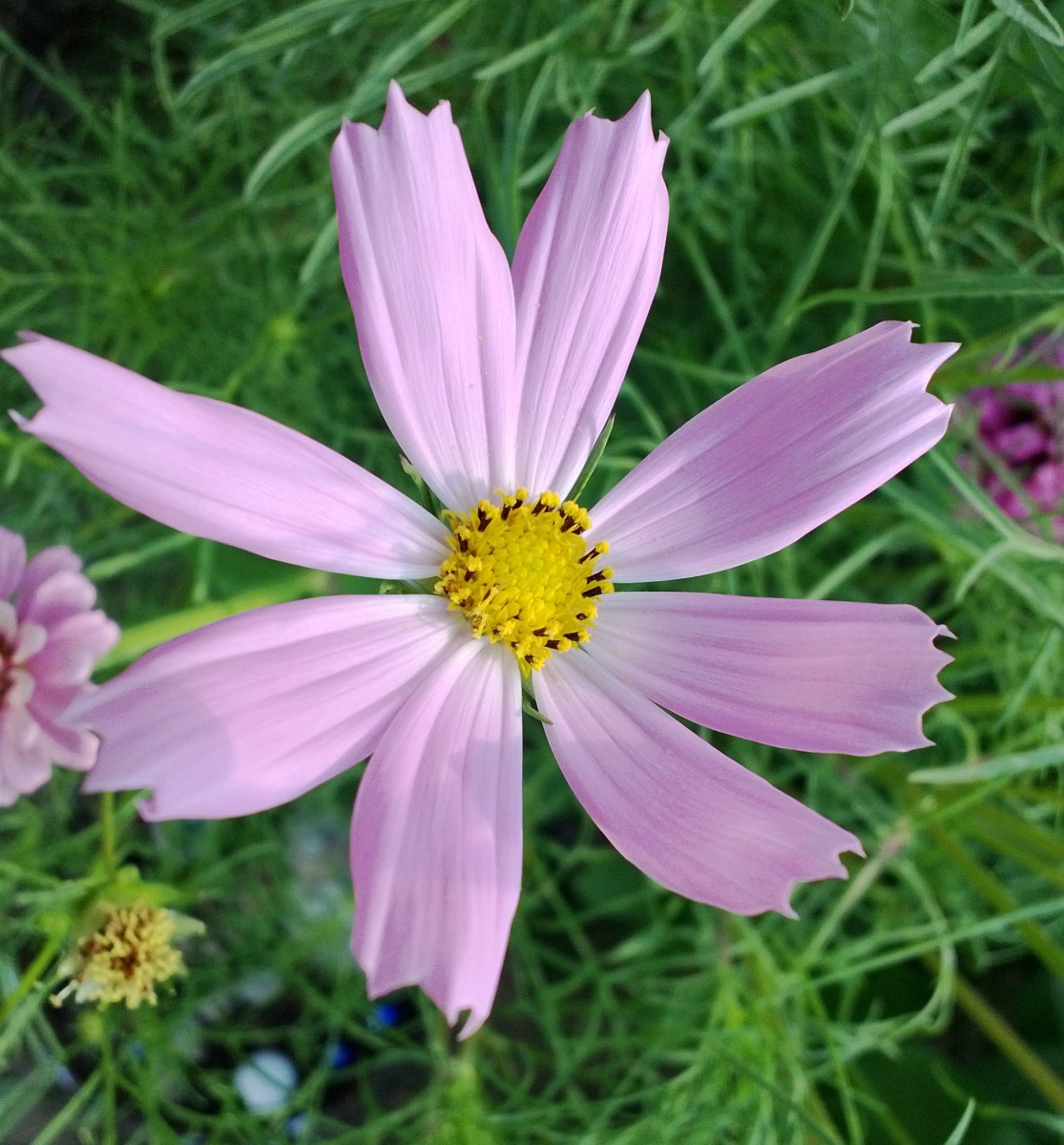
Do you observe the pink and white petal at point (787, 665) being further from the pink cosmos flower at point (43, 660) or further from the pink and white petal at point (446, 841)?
the pink cosmos flower at point (43, 660)

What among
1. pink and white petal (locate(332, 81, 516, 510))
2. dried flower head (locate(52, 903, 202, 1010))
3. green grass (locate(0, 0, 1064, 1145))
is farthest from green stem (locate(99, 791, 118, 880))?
pink and white petal (locate(332, 81, 516, 510))

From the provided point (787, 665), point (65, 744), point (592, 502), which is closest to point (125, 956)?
point (65, 744)

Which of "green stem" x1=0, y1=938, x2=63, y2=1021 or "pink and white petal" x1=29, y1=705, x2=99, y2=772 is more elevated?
"pink and white petal" x1=29, y1=705, x2=99, y2=772

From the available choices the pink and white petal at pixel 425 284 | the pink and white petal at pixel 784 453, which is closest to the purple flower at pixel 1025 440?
the pink and white petal at pixel 784 453

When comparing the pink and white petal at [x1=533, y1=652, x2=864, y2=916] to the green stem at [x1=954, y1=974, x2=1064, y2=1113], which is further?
the green stem at [x1=954, y1=974, x2=1064, y2=1113]

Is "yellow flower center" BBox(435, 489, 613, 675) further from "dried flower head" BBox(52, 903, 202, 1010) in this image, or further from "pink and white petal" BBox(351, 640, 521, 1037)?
"dried flower head" BBox(52, 903, 202, 1010)

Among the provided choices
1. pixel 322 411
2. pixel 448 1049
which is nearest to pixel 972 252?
pixel 322 411

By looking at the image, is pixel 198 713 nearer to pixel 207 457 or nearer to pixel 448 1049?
pixel 207 457
